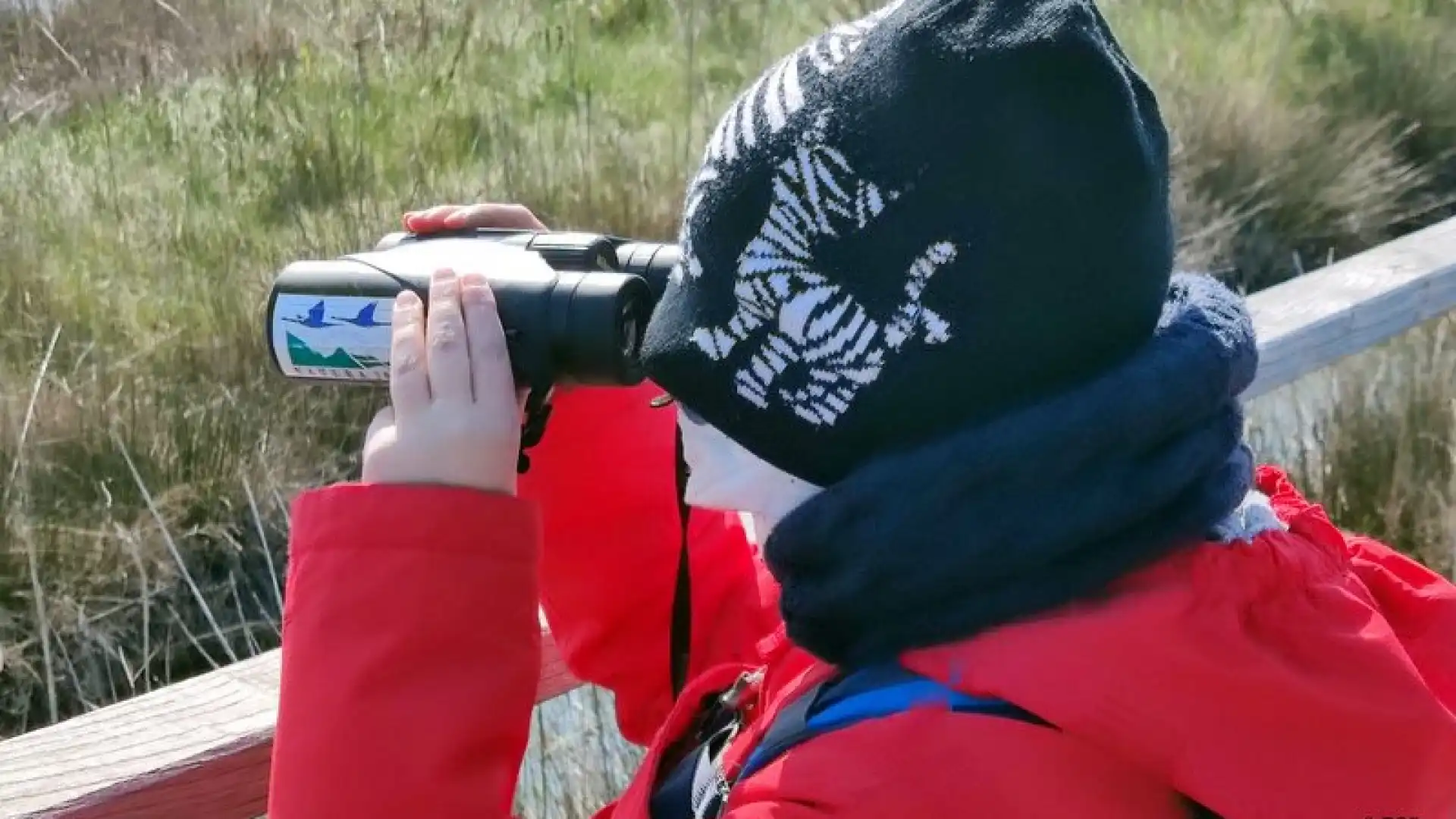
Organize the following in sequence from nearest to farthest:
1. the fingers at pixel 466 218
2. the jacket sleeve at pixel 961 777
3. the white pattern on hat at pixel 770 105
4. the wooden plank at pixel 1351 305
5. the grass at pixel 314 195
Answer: the jacket sleeve at pixel 961 777
the white pattern on hat at pixel 770 105
the fingers at pixel 466 218
the wooden plank at pixel 1351 305
the grass at pixel 314 195

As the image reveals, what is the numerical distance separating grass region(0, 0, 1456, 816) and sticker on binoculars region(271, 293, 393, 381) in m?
0.86

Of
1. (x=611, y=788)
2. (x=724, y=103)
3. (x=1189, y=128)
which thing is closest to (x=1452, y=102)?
(x=1189, y=128)

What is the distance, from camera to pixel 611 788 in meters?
1.98

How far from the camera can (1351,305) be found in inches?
86.9

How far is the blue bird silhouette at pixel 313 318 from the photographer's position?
3.92 ft

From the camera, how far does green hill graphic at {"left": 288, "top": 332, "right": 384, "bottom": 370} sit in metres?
1.19

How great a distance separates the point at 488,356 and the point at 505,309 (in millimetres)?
61

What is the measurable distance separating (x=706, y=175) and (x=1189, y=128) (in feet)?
11.3

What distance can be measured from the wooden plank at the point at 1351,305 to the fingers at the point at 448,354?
4.03 feet

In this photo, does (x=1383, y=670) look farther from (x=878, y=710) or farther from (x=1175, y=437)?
(x=878, y=710)

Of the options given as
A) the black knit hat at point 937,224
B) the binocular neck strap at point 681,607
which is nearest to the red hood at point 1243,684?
the black knit hat at point 937,224

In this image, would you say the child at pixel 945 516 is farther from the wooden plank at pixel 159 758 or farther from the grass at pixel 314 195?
the grass at pixel 314 195

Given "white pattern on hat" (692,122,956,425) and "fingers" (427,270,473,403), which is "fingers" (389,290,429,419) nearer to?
"fingers" (427,270,473,403)

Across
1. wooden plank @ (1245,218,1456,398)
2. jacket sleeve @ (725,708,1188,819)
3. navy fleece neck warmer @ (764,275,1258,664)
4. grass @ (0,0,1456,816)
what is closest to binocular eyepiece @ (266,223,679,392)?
navy fleece neck warmer @ (764,275,1258,664)
